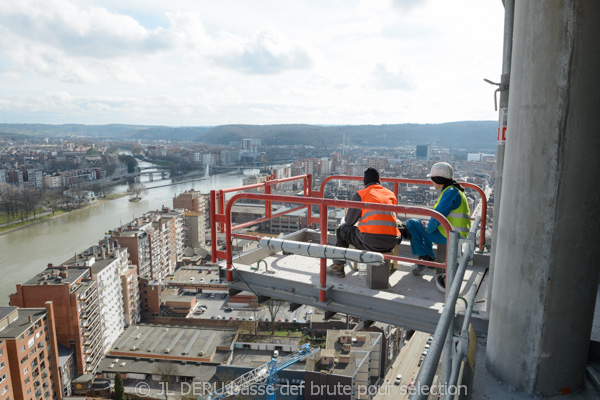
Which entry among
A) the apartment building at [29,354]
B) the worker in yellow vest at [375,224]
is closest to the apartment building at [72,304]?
the apartment building at [29,354]

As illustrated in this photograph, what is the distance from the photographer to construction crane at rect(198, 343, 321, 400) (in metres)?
10.2

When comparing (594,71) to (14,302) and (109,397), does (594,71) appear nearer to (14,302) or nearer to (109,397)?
(109,397)

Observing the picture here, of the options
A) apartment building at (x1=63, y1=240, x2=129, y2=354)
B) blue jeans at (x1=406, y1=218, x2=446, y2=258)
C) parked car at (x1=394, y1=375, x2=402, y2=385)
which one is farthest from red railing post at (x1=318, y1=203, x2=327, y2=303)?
apartment building at (x1=63, y1=240, x2=129, y2=354)

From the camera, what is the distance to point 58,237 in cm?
2539

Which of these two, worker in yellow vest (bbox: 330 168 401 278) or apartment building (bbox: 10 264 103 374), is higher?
worker in yellow vest (bbox: 330 168 401 278)

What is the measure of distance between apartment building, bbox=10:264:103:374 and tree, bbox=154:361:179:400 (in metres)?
2.34

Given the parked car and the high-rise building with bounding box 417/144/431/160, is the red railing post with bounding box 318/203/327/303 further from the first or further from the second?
the high-rise building with bounding box 417/144/431/160

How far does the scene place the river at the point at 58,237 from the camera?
1912 cm

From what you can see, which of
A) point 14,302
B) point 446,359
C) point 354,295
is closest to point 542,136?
point 446,359

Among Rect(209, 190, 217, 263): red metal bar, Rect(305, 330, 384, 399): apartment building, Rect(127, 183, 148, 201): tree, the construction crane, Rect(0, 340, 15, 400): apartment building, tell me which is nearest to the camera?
Rect(209, 190, 217, 263): red metal bar

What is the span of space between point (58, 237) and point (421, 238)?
27504 millimetres

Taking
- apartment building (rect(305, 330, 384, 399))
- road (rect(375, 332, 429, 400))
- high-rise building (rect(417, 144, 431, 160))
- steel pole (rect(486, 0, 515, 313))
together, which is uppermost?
steel pole (rect(486, 0, 515, 313))

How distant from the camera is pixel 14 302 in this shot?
41.0 feet

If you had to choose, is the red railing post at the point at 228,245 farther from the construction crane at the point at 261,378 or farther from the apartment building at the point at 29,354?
the apartment building at the point at 29,354
